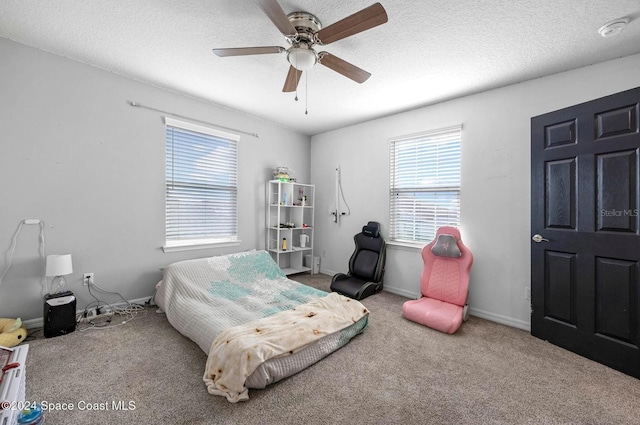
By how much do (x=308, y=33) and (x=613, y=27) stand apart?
2.33m

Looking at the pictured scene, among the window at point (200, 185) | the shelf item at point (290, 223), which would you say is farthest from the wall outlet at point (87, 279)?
the shelf item at point (290, 223)

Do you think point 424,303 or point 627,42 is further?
point 424,303

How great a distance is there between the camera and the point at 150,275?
10.4 ft

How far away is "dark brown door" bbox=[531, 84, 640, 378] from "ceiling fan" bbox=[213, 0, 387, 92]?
2013 mm

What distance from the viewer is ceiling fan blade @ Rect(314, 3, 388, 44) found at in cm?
149

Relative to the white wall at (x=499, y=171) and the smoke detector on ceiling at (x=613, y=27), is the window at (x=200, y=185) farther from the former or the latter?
the smoke detector on ceiling at (x=613, y=27)

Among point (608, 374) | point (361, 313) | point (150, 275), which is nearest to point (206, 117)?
point (150, 275)

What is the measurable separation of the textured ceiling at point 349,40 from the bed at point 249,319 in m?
2.28

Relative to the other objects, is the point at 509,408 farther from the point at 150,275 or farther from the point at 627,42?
the point at 150,275

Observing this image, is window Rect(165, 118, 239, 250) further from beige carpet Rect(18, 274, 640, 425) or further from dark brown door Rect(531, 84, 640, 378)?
dark brown door Rect(531, 84, 640, 378)

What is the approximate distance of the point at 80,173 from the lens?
2705 mm

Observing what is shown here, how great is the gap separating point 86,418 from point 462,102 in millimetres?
4500

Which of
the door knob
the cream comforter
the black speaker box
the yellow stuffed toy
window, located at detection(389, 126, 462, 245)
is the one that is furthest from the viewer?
window, located at detection(389, 126, 462, 245)

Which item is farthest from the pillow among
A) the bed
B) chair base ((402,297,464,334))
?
the bed
